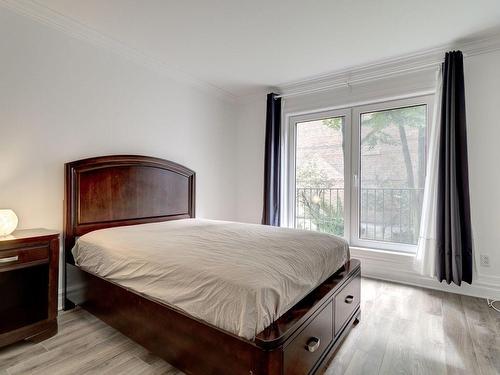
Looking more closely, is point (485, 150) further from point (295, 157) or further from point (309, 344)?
point (309, 344)

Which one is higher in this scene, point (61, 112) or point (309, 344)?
point (61, 112)

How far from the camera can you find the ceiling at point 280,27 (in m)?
2.18

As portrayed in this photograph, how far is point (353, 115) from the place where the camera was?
3.53 m

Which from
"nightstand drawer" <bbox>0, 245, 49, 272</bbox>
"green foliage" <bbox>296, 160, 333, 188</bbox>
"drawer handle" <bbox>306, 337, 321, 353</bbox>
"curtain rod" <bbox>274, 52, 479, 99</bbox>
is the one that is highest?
"curtain rod" <bbox>274, 52, 479, 99</bbox>

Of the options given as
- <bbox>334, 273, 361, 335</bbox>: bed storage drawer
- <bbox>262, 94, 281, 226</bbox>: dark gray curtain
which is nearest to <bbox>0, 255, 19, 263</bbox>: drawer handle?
<bbox>334, 273, 361, 335</bbox>: bed storage drawer

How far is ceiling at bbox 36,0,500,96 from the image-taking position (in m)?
2.18

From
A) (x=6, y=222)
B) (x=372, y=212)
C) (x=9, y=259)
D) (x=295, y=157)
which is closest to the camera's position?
(x=9, y=259)

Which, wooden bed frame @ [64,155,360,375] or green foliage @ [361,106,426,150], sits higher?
green foliage @ [361,106,426,150]

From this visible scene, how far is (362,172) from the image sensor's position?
349cm

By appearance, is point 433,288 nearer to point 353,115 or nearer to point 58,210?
point 353,115

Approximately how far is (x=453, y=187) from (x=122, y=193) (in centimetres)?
326

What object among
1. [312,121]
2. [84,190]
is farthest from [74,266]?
[312,121]

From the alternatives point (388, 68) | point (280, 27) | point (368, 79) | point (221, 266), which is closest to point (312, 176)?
point (368, 79)

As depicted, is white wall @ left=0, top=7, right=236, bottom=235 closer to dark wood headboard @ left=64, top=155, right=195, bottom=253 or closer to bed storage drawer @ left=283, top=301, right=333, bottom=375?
dark wood headboard @ left=64, top=155, right=195, bottom=253
